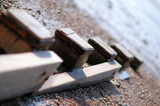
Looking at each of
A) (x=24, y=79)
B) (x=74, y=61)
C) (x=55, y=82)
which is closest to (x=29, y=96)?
(x=55, y=82)

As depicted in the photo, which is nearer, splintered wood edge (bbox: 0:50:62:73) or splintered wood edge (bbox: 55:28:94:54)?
splintered wood edge (bbox: 0:50:62:73)

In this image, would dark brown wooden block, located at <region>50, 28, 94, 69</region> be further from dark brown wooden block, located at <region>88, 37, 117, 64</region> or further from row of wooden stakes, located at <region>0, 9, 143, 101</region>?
dark brown wooden block, located at <region>88, 37, 117, 64</region>

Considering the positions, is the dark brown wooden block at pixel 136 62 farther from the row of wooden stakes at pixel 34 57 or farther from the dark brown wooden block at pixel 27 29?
the dark brown wooden block at pixel 27 29

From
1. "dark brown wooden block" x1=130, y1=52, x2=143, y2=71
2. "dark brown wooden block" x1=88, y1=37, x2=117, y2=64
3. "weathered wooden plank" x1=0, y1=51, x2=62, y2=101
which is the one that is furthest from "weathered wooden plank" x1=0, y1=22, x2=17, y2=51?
"dark brown wooden block" x1=130, y1=52, x2=143, y2=71

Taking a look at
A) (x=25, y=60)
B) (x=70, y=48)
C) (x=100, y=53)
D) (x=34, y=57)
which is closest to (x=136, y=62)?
(x=100, y=53)

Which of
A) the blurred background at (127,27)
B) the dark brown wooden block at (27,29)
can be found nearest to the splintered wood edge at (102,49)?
the dark brown wooden block at (27,29)

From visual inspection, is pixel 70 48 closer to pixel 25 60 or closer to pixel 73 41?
pixel 73 41

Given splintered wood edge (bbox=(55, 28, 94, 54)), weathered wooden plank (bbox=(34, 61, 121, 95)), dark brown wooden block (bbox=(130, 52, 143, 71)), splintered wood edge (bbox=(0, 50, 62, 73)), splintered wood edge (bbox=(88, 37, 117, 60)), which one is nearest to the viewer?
splintered wood edge (bbox=(0, 50, 62, 73))
